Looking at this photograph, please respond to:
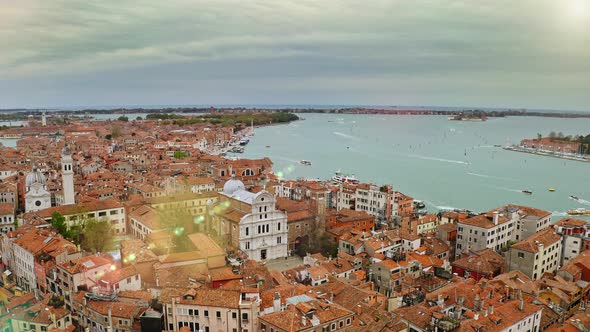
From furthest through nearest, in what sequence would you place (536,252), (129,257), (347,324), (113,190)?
(113,190) < (536,252) < (129,257) < (347,324)

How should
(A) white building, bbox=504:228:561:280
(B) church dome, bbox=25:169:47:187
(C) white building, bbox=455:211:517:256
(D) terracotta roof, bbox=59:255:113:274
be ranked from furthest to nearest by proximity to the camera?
(B) church dome, bbox=25:169:47:187 → (C) white building, bbox=455:211:517:256 → (A) white building, bbox=504:228:561:280 → (D) terracotta roof, bbox=59:255:113:274

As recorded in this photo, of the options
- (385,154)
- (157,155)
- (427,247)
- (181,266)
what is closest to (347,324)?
(181,266)

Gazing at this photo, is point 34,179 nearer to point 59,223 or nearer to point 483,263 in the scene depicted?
point 59,223

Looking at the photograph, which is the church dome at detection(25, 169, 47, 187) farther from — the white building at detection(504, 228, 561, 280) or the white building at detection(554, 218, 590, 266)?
Result: the white building at detection(554, 218, 590, 266)

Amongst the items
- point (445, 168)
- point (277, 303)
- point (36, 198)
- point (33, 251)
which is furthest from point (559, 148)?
point (33, 251)

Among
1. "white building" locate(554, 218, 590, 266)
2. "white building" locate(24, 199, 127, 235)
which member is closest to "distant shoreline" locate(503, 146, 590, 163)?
"white building" locate(554, 218, 590, 266)

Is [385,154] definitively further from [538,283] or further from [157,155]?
[538,283]

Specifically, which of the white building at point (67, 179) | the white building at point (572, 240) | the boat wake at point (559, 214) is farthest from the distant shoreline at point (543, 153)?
the white building at point (67, 179)
